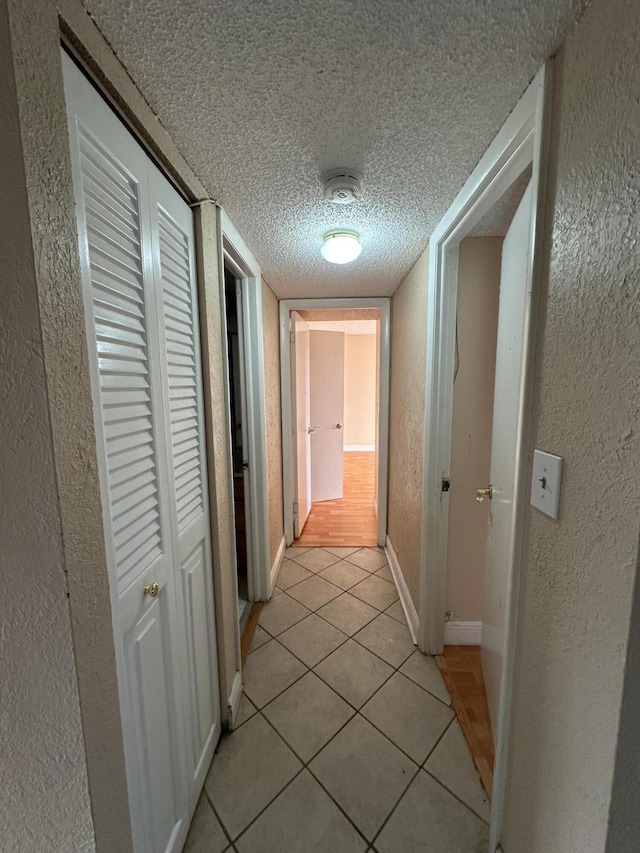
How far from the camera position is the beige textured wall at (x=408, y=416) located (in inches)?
68.9

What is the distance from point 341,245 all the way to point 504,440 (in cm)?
104

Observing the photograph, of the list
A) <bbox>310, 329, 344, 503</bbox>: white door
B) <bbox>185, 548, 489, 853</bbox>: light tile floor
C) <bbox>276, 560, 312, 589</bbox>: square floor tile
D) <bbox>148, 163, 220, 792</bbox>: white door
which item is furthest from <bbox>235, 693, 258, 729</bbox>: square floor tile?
<bbox>310, 329, 344, 503</bbox>: white door

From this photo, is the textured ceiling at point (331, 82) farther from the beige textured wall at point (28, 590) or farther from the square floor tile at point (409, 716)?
the square floor tile at point (409, 716)

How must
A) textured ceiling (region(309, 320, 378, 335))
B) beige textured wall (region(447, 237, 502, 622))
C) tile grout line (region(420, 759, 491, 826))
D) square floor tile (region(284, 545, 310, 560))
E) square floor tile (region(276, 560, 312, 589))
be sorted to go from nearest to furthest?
tile grout line (region(420, 759, 491, 826))
beige textured wall (region(447, 237, 502, 622))
square floor tile (region(276, 560, 312, 589))
square floor tile (region(284, 545, 310, 560))
textured ceiling (region(309, 320, 378, 335))

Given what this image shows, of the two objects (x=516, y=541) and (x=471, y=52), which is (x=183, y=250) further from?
(x=516, y=541)

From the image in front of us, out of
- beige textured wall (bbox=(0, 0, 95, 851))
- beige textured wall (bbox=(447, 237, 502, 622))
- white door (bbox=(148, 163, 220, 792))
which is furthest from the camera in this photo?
beige textured wall (bbox=(447, 237, 502, 622))

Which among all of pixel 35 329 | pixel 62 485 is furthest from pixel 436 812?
pixel 35 329

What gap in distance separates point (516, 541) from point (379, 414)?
194cm

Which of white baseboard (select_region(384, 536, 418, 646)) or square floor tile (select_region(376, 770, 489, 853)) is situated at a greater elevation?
white baseboard (select_region(384, 536, 418, 646))

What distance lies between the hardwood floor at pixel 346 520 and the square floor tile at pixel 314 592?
55cm

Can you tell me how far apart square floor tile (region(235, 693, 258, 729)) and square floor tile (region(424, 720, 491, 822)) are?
27.7 inches

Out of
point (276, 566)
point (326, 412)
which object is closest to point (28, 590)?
point (276, 566)

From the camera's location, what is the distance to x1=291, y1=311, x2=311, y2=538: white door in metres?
2.79

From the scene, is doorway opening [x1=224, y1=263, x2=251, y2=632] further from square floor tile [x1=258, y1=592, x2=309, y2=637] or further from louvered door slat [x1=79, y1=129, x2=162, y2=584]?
louvered door slat [x1=79, y1=129, x2=162, y2=584]
